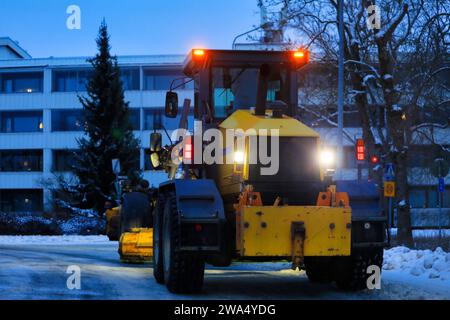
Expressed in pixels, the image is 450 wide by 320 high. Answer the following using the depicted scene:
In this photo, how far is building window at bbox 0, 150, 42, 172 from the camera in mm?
55531

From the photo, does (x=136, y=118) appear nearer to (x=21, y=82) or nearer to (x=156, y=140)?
(x=21, y=82)

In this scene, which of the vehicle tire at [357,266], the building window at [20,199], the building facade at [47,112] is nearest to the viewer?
the vehicle tire at [357,266]

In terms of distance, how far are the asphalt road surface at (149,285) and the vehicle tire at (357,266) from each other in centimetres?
16

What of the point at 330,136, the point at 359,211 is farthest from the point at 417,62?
the point at 359,211

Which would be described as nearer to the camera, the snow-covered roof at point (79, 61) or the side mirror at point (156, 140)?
the side mirror at point (156, 140)

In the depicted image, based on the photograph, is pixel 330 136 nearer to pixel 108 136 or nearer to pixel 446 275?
pixel 108 136

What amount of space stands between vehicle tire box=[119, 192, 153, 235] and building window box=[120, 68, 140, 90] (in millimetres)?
39792

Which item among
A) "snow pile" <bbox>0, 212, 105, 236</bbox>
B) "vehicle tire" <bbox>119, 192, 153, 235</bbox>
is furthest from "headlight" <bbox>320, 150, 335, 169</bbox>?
"snow pile" <bbox>0, 212, 105, 236</bbox>

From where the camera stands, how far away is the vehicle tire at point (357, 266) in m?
10.1

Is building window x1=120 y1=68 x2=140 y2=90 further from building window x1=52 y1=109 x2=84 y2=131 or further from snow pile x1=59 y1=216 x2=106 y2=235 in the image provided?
snow pile x1=59 y1=216 x2=106 y2=235

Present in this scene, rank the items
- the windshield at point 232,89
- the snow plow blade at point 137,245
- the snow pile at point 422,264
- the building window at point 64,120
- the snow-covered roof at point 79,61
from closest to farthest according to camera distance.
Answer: the windshield at point 232,89
the snow pile at point 422,264
the snow plow blade at point 137,245
the snow-covered roof at point 79,61
the building window at point 64,120

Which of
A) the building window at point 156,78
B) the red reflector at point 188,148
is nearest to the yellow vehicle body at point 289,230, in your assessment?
A: the red reflector at point 188,148

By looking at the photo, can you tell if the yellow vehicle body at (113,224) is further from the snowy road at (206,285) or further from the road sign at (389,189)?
the road sign at (389,189)
